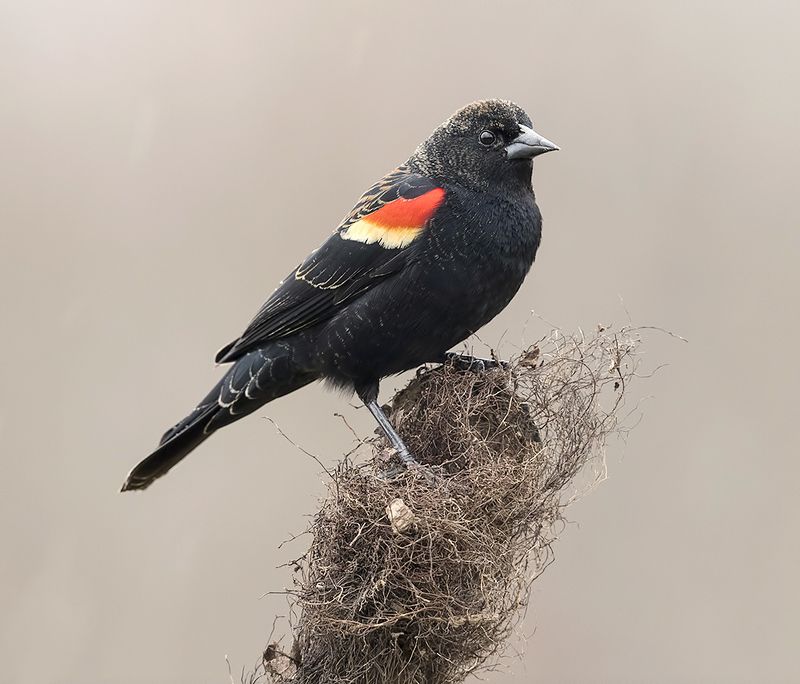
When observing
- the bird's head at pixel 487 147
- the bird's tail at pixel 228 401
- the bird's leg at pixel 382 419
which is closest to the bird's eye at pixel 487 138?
the bird's head at pixel 487 147

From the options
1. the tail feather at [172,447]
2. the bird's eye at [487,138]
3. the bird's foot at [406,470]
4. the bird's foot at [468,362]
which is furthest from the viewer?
the tail feather at [172,447]

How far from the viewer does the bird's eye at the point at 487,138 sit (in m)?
3.96

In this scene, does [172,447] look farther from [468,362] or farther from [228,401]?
[468,362]

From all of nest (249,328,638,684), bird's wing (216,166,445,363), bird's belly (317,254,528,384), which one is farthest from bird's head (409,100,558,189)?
nest (249,328,638,684)

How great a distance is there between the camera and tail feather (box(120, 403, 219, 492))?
406cm

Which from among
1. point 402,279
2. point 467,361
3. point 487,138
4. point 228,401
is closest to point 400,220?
point 402,279

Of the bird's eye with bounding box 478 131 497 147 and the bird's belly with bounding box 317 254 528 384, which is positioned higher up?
the bird's eye with bounding box 478 131 497 147

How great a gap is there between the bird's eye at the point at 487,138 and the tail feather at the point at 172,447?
5.27 ft

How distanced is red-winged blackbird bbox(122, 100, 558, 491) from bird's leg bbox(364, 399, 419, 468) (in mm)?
16

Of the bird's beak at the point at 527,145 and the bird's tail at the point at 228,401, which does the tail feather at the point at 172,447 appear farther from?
the bird's beak at the point at 527,145

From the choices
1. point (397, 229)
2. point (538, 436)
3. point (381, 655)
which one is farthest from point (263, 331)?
point (381, 655)

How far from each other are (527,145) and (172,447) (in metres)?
1.99

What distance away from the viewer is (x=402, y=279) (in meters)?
3.80

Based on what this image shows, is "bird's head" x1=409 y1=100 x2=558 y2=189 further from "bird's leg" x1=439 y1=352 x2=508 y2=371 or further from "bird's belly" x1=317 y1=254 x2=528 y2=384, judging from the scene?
"bird's leg" x1=439 y1=352 x2=508 y2=371
